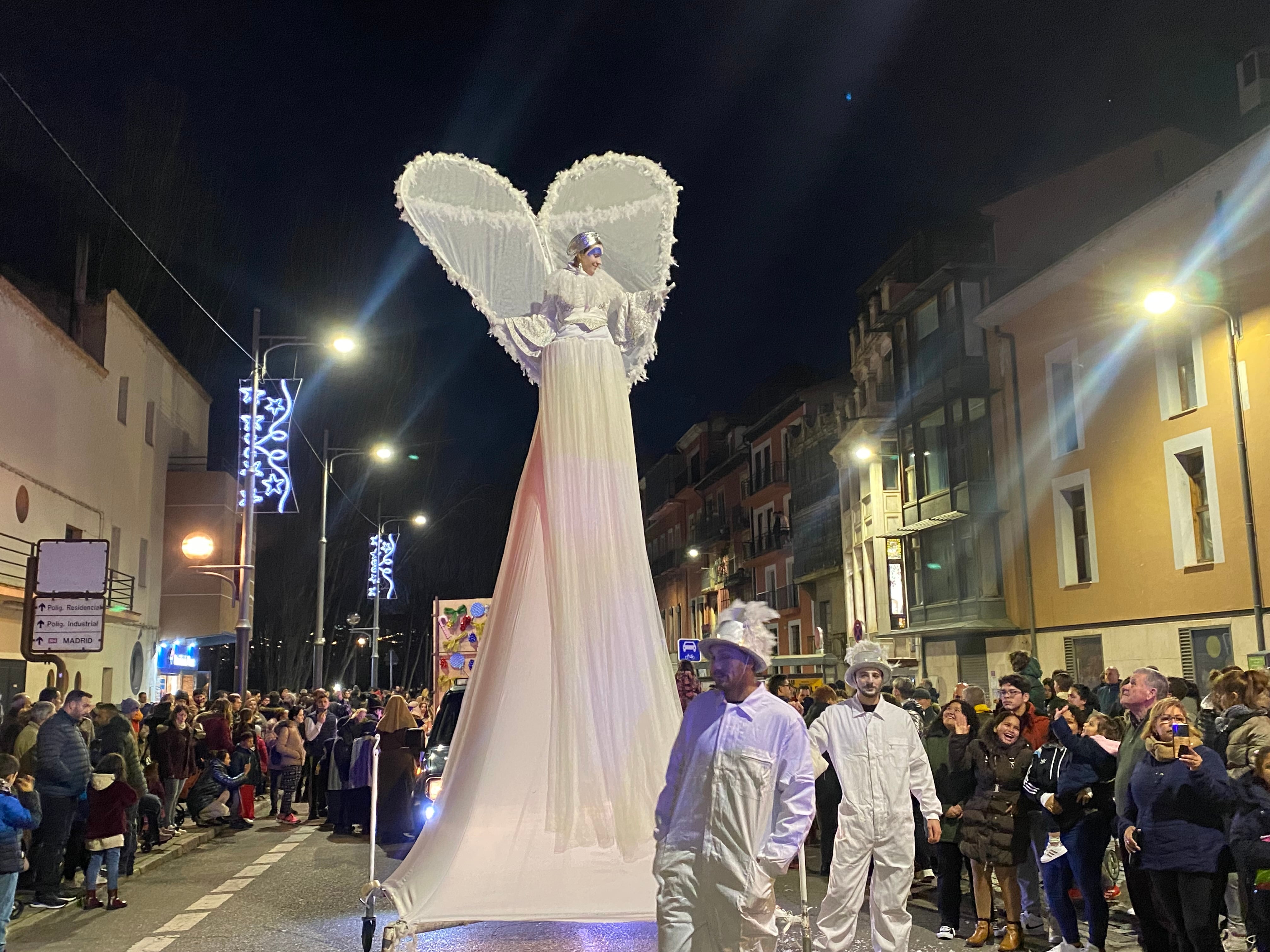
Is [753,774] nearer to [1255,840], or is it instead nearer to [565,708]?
[565,708]

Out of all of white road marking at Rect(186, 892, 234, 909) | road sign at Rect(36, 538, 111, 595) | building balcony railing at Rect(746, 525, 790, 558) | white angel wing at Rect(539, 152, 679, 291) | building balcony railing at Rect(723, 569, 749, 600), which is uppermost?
building balcony railing at Rect(746, 525, 790, 558)

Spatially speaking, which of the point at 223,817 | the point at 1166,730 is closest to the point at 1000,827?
the point at 1166,730

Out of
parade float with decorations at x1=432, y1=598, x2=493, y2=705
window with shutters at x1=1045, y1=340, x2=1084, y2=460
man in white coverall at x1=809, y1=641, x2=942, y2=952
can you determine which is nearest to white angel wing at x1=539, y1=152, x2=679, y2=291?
man in white coverall at x1=809, y1=641, x2=942, y2=952

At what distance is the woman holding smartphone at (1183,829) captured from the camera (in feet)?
21.9

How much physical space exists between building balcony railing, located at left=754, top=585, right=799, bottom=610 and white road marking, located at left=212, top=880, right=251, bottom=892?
38059 millimetres

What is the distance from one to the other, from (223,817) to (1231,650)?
1691 cm

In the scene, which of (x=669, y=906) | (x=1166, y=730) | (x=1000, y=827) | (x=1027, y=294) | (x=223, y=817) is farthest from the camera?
(x=1027, y=294)

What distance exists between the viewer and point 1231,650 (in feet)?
68.2

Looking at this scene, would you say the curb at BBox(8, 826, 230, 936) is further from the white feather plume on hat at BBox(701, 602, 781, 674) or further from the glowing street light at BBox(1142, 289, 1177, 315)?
the glowing street light at BBox(1142, 289, 1177, 315)

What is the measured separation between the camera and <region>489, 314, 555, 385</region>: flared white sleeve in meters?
8.05

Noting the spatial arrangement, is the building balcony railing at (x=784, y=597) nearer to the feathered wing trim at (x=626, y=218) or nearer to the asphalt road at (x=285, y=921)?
the asphalt road at (x=285, y=921)

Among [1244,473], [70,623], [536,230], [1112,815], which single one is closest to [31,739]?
[70,623]

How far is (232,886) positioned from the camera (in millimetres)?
11445

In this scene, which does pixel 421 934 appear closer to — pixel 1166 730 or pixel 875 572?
pixel 1166 730
